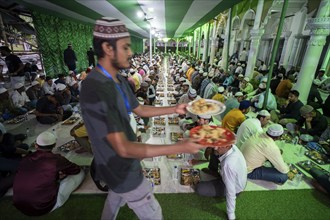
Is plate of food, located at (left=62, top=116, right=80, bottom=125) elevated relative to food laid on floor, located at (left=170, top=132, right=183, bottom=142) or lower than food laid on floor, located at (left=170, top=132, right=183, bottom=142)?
lower

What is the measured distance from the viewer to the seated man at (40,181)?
2.59 m

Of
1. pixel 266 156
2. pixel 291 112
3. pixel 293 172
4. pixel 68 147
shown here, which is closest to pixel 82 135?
pixel 68 147

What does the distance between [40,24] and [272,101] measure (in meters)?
11.9

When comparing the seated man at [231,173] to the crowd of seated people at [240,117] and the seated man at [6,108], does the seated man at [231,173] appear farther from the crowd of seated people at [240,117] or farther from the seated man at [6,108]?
the seated man at [6,108]

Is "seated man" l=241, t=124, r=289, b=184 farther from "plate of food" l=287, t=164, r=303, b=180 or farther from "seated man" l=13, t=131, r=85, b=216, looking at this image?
"seated man" l=13, t=131, r=85, b=216

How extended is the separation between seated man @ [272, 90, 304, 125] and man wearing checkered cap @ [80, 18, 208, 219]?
5746 mm

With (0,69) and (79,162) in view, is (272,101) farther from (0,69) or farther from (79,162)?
(0,69)

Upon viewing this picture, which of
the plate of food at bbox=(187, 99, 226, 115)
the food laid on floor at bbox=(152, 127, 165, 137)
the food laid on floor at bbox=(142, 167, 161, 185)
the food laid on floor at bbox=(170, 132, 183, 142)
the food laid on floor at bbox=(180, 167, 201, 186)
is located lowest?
the food laid on floor at bbox=(142, 167, 161, 185)

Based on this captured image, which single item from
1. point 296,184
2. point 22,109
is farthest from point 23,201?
point 22,109

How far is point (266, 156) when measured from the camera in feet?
10.8

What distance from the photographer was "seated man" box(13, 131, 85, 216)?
2586 mm

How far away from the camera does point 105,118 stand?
1268 millimetres

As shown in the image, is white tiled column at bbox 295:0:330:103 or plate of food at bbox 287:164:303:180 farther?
white tiled column at bbox 295:0:330:103

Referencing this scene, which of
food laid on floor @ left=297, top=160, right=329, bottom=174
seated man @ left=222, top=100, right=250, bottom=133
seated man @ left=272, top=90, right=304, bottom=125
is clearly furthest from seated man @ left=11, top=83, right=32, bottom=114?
seated man @ left=272, top=90, right=304, bottom=125
